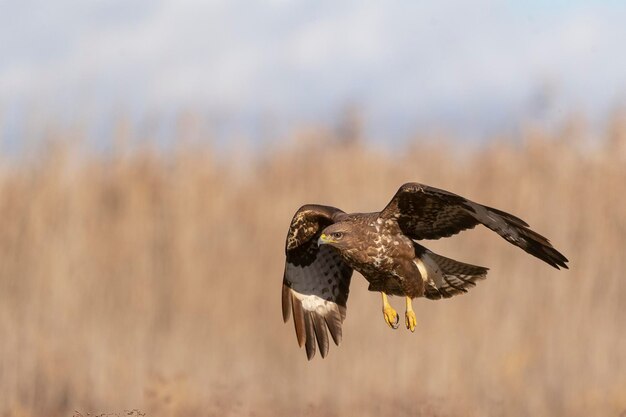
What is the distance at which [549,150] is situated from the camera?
1109 centimetres

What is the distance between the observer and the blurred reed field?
31.4ft

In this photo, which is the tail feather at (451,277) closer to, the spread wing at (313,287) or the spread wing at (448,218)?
the spread wing at (448,218)

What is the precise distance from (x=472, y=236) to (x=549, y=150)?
4.26ft

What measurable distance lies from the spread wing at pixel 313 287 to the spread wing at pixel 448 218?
69 centimetres

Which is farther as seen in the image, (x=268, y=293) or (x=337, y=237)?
(x=268, y=293)

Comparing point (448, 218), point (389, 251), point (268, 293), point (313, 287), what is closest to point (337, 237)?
point (389, 251)

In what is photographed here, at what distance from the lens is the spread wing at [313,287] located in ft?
22.6

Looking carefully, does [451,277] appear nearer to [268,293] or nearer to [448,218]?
[448,218]

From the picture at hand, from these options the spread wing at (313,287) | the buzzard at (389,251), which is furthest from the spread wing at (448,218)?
the spread wing at (313,287)

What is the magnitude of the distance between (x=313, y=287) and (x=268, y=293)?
3378 mm

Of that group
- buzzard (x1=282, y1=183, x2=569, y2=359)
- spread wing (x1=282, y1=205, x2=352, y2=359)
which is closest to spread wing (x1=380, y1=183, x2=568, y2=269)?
buzzard (x1=282, y1=183, x2=569, y2=359)

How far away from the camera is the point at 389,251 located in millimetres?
6121

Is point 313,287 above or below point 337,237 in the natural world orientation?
below

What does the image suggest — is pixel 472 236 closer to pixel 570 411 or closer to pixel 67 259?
pixel 570 411
